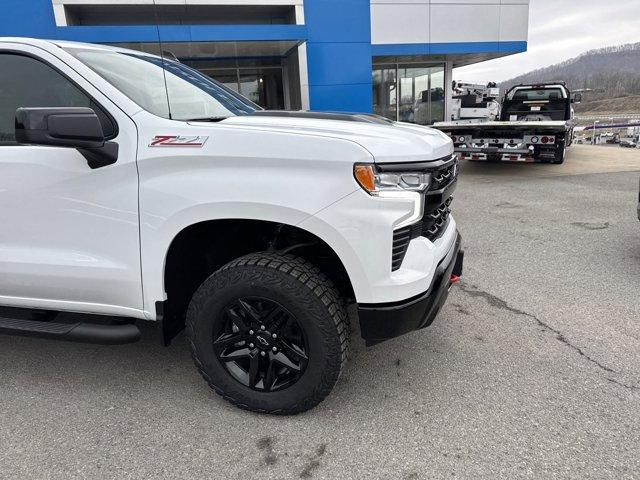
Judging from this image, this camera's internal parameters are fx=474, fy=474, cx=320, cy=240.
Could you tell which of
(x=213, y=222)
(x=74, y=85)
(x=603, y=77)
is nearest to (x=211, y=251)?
(x=213, y=222)

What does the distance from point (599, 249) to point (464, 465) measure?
4109 millimetres

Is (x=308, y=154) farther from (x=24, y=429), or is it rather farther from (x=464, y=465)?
(x=24, y=429)

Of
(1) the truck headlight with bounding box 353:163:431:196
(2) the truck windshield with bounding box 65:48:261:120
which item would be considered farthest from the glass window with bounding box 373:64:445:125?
(1) the truck headlight with bounding box 353:163:431:196

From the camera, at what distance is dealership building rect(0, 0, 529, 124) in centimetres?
1184

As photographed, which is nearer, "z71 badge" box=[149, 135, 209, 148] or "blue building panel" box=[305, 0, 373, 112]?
"z71 badge" box=[149, 135, 209, 148]

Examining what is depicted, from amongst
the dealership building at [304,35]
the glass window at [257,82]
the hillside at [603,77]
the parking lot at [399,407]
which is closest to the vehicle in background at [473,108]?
the dealership building at [304,35]

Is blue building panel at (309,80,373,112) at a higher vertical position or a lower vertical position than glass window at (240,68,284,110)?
lower

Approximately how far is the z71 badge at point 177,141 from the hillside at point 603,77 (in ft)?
222

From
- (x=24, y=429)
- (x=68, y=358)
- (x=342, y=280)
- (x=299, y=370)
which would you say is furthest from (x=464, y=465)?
(x=68, y=358)

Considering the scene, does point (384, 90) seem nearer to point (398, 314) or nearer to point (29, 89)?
point (29, 89)

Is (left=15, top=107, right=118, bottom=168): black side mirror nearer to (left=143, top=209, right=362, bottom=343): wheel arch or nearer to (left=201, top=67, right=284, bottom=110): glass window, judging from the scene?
(left=143, top=209, right=362, bottom=343): wheel arch

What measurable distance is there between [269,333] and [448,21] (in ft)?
53.6

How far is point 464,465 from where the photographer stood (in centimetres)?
219

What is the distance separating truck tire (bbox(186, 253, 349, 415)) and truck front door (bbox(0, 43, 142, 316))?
0.44 m
